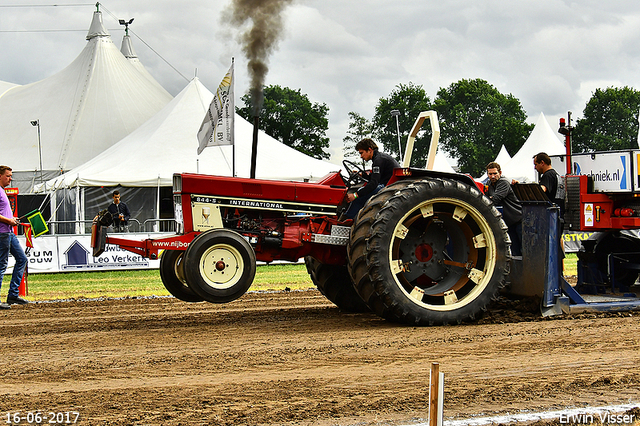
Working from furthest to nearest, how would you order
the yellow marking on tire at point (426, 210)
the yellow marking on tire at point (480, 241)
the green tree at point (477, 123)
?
the green tree at point (477, 123) < the yellow marking on tire at point (480, 241) < the yellow marking on tire at point (426, 210)

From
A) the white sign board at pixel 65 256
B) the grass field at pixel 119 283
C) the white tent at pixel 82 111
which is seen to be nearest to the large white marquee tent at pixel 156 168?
the white sign board at pixel 65 256

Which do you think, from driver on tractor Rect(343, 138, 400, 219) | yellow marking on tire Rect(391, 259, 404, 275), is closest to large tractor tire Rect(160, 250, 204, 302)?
driver on tractor Rect(343, 138, 400, 219)

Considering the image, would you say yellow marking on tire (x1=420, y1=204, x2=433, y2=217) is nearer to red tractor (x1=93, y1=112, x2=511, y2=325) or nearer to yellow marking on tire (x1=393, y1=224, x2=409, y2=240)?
red tractor (x1=93, y1=112, x2=511, y2=325)

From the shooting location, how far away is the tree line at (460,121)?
60219 millimetres

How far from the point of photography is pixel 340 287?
711 cm

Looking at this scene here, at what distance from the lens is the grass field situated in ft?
34.2

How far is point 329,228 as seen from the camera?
6.69 meters

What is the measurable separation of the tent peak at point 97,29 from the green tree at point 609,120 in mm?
46002

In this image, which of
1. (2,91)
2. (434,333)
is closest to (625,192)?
(434,333)

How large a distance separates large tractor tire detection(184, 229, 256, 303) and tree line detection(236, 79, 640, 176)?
51.0 metres

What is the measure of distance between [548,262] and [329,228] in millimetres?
2102

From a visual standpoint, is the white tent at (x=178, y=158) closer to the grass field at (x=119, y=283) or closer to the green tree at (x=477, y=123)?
the grass field at (x=119, y=283)

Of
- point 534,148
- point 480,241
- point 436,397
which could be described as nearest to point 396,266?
point 480,241

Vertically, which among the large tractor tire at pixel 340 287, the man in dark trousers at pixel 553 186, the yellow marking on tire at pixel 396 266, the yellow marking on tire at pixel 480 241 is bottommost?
the large tractor tire at pixel 340 287
